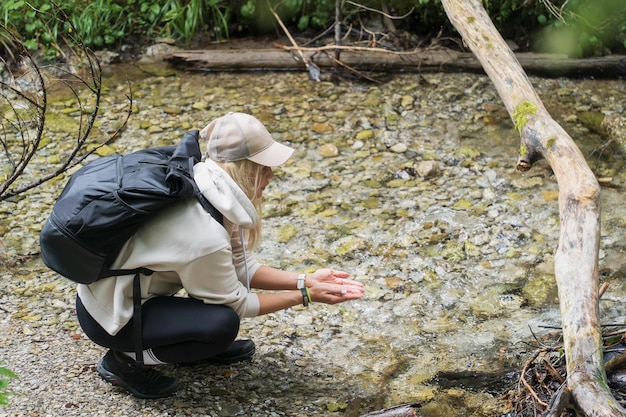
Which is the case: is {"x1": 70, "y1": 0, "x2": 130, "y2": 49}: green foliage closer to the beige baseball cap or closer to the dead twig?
the dead twig

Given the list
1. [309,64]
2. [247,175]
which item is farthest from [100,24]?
[247,175]

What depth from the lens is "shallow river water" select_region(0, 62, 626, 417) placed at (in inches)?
122

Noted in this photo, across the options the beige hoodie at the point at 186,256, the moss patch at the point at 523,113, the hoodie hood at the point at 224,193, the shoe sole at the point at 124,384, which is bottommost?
the shoe sole at the point at 124,384

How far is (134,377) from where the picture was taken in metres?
2.84

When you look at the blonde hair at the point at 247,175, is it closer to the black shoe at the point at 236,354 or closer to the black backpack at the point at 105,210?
the black backpack at the point at 105,210

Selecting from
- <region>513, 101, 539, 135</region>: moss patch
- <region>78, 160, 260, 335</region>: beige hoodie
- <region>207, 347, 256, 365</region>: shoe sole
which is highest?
<region>513, 101, 539, 135</region>: moss patch

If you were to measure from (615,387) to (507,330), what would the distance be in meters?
0.80

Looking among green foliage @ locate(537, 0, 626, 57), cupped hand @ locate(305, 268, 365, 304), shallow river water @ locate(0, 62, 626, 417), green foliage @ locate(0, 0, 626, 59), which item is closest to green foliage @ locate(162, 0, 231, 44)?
green foliage @ locate(0, 0, 626, 59)

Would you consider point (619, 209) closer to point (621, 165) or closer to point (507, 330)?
point (621, 165)

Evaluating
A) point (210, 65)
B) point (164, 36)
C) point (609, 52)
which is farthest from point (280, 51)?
point (609, 52)

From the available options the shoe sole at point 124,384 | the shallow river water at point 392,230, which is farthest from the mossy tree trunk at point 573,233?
the shoe sole at point 124,384

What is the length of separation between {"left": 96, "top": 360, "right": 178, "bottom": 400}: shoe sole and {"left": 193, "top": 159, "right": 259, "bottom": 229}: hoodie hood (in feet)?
2.49

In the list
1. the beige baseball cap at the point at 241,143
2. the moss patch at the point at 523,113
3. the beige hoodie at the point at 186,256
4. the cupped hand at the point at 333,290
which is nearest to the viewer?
the beige hoodie at the point at 186,256

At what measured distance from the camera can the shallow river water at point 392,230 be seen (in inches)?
122
